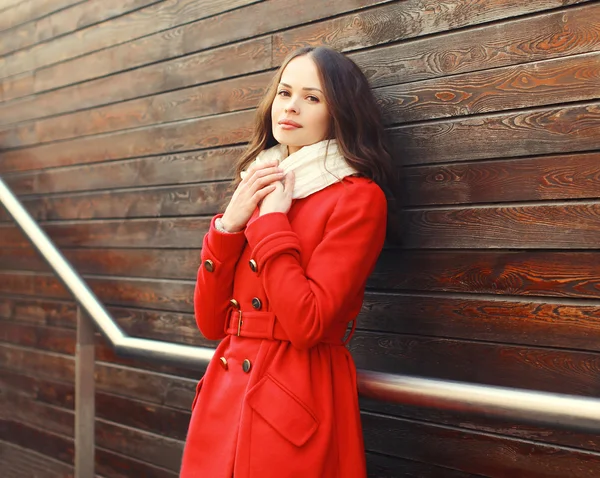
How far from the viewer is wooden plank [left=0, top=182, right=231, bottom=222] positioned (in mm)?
2549

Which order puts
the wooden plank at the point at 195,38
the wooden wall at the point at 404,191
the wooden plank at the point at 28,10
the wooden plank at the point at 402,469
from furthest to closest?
the wooden plank at the point at 28,10
the wooden plank at the point at 195,38
the wooden plank at the point at 402,469
the wooden wall at the point at 404,191

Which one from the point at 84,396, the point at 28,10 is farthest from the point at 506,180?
the point at 28,10

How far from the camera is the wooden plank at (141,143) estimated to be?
8.09ft

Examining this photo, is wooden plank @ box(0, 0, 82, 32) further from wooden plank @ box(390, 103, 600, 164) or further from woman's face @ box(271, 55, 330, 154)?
wooden plank @ box(390, 103, 600, 164)

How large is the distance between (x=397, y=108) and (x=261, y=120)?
0.39 metres

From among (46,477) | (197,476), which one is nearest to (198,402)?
(197,476)

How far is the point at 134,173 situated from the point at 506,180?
1.65 metres

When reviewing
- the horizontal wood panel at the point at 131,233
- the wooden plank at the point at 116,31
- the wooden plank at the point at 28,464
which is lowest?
the wooden plank at the point at 28,464

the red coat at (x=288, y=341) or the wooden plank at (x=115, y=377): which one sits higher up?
the red coat at (x=288, y=341)

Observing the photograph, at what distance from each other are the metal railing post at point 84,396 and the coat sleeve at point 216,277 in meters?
0.45

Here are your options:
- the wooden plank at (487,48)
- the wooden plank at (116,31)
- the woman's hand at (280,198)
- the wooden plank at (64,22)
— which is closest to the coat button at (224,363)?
the woman's hand at (280,198)

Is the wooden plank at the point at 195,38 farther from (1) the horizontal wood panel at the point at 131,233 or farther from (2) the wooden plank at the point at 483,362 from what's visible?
(2) the wooden plank at the point at 483,362

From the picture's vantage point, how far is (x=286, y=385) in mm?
1464

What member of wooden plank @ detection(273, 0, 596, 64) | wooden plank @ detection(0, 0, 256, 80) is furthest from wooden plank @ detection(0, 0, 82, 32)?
wooden plank @ detection(273, 0, 596, 64)
